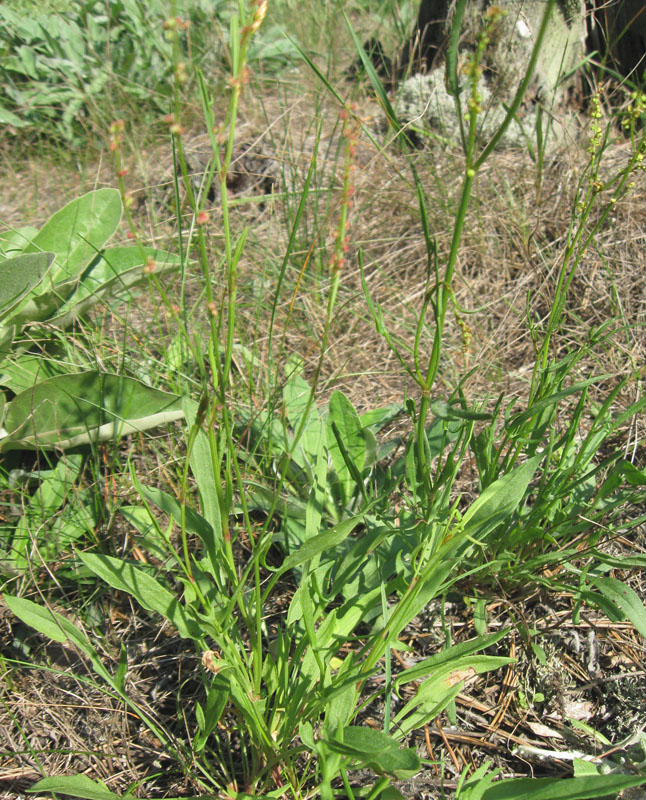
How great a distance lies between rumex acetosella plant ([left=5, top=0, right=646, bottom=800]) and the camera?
3.15 feet

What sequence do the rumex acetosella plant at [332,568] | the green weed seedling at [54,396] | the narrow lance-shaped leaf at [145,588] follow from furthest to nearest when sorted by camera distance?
the green weed seedling at [54,396], the narrow lance-shaped leaf at [145,588], the rumex acetosella plant at [332,568]

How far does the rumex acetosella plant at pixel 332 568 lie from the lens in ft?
3.15

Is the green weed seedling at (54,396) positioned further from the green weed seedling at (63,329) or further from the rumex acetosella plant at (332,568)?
the rumex acetosella plant at (332,568)

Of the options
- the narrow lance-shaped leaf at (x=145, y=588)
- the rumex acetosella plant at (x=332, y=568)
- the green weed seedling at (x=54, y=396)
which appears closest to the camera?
the rumex acetosella plant at (x=332, y=568)

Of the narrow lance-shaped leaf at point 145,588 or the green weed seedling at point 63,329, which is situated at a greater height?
the green weed seedling at point 63,329

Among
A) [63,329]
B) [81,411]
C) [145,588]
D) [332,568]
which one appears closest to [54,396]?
[81,411]

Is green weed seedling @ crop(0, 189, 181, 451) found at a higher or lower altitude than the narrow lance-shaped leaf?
higher

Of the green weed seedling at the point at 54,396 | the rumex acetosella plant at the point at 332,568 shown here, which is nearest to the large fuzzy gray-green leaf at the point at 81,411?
the green weed seedling at the point at 54,396

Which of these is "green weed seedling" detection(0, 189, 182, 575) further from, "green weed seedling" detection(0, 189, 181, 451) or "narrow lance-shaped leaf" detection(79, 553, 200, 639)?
"narrow lance-shaped leaf" detection(79, 553, 200, 639)

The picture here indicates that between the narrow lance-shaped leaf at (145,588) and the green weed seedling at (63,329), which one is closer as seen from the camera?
the narrow lance-shaped leaf at (145,588)

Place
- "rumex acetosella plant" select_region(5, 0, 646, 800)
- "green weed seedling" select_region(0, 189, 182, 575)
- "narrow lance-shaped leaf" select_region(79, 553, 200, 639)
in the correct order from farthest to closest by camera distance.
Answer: "green weed seedling" select_region(0, 189, 182, 575) → "narrow lance-shaped leaf" select_region(79, 553, 200, 639) → "rumex acetosella plant" select_region(5, 0, 646, 800)

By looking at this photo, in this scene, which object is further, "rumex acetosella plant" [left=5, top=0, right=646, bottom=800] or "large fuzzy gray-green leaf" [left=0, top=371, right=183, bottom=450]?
"large fuzzy gray-green leaf" [left=0, top=371, right=183, bottom=450]

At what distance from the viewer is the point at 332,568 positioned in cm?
134

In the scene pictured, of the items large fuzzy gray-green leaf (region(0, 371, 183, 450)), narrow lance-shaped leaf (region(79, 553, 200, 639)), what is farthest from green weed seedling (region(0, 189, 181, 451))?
narrow lance-shaped leaf (region(79, 553, 200, 639))
